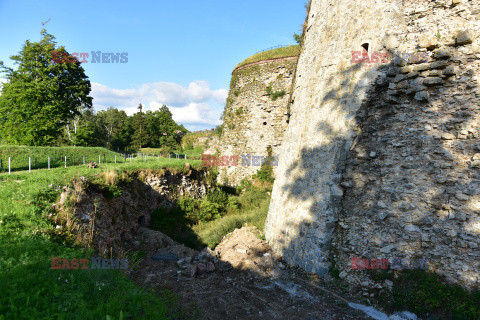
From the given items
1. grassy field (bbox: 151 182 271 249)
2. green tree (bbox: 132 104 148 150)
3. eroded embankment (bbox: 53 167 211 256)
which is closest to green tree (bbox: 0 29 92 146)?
eroded embankment (bbox: 53 167 211 256)

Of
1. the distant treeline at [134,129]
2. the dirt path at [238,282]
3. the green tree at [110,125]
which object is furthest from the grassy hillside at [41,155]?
the green tree at [110,125]

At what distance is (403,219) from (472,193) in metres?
1.36

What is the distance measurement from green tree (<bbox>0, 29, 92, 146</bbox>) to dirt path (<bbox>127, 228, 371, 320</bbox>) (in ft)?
52.2

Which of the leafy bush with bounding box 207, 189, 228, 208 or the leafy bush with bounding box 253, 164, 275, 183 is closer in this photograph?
the leafy bush with bounding box 207, 189, 228, 208

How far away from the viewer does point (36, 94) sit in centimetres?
1834

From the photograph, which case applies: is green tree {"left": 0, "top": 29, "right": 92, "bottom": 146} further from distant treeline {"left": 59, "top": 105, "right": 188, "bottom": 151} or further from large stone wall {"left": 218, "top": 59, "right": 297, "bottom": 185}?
distant treeline {"left": 59, "top": 105, "right": 188, "bottom": 151}

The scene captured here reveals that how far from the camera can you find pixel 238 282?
21.8ft

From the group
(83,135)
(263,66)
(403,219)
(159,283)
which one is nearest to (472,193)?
(403,219)

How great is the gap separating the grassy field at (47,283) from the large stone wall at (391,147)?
14.4 feet

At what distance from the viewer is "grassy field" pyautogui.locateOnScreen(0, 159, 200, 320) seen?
345 cm

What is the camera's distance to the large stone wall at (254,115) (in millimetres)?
16078

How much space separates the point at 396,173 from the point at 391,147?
2.13 ft

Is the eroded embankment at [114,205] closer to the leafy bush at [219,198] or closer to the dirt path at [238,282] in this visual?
the dirt path at [238,282]

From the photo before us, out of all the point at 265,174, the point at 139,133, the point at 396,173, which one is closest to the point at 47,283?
the point at 396,173
